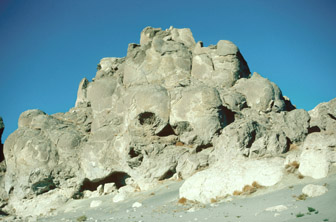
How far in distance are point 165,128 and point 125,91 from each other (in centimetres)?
1071

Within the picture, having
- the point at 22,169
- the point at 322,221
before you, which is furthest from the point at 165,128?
the point at 322,221

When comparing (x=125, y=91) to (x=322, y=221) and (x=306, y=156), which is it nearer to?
(x=306, y=156)

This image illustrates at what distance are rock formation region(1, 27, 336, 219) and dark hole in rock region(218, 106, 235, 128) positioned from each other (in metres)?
0.12

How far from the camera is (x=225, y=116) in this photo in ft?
125

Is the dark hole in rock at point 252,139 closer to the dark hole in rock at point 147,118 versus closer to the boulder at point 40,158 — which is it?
the dark hole in rock at point 147,118

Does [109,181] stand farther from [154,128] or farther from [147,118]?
[147,118]

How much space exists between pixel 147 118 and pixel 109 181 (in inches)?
417

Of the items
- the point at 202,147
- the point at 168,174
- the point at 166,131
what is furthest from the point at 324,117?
the point at 168,174

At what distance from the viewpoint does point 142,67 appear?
46500 mm

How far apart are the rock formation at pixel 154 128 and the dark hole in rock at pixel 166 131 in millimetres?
130

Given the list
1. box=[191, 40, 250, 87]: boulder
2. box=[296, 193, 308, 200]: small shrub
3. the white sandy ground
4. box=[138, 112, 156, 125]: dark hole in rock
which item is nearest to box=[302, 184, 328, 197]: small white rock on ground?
box=[296, 193, 308, 200]: small shrub

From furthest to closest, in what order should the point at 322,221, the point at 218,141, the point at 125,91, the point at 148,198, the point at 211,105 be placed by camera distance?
the point at 125,91 → the point at 211,105 → the point at 218,141 → the point at 148,198 → the point at 322,221

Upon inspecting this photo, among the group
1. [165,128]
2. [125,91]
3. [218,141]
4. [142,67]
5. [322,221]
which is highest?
[142,67]

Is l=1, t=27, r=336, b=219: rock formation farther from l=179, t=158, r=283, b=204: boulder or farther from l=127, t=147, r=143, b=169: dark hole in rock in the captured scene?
l=179, t=158, r=283, b=204: boulder
